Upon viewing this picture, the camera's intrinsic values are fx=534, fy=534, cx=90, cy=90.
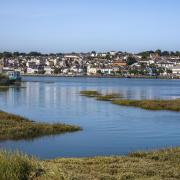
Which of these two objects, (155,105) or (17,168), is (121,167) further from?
(155,105)

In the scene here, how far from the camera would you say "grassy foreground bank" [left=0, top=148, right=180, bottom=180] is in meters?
10.8

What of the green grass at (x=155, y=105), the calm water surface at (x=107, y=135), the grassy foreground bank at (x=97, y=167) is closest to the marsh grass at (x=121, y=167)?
the grassy foreground bank at (x=97, y=167)

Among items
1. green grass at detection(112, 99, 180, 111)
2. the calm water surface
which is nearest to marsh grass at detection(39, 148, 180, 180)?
the calm water surface

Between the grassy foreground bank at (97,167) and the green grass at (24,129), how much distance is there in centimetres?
900

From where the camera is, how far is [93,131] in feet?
102

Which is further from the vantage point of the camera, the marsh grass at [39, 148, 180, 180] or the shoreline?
the shoreline

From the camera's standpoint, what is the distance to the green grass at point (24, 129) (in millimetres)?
26641

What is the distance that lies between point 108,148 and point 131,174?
33.9 feet

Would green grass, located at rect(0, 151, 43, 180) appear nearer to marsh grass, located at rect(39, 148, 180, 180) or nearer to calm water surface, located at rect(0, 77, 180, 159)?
marsh grass, located at rect(39, 148, 180, 180)

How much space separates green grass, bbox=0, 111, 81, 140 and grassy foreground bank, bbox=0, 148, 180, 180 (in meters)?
9.00

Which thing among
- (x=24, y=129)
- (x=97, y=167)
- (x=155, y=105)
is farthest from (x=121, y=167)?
(x=155, y=105)

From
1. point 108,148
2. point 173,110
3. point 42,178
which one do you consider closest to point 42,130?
point 108,148

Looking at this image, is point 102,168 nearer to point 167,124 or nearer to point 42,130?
point 42,130

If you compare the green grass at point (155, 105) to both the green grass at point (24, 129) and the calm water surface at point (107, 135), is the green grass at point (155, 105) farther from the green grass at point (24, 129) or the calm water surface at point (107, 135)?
the green grass at point (24, 129)
